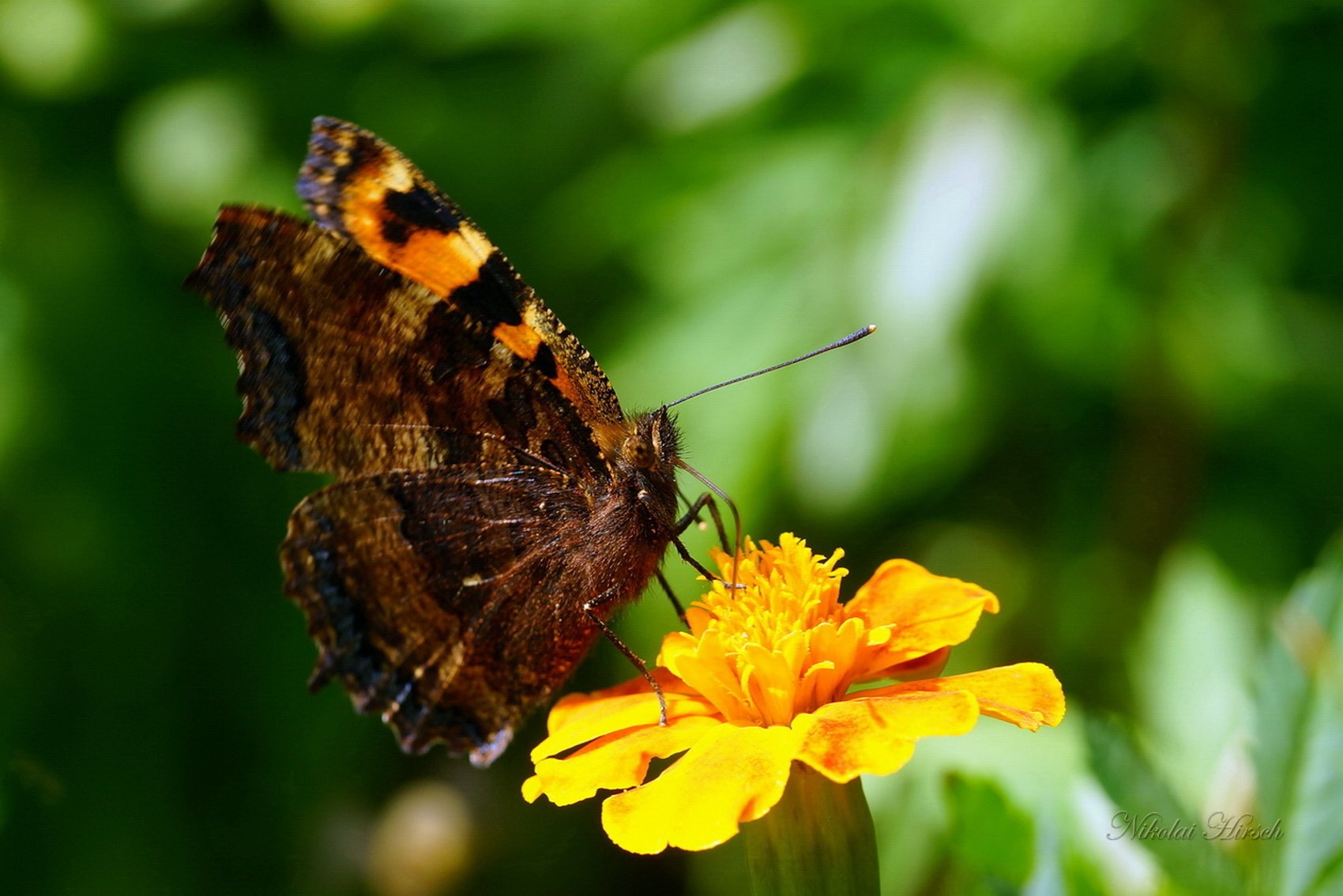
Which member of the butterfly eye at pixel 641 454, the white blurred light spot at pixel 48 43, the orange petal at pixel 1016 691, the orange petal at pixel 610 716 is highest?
the white blurred light spot at pixel 48 43

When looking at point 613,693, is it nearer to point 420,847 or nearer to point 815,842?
point 815,842

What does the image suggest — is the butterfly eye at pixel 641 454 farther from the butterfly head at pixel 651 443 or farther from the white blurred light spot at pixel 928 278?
the white blurred light spot at pixel 928 278

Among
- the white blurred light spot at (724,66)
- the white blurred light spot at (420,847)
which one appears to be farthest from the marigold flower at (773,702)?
the white blurred light spot at (724,66)

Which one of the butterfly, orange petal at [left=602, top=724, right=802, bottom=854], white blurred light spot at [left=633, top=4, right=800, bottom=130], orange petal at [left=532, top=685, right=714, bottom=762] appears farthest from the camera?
white blurred light spot at [left=633, top=4, right=800, bottom=130]

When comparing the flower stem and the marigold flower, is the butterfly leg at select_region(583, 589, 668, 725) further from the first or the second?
the flower stem

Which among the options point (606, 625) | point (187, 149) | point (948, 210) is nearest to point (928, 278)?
point (948, 210)

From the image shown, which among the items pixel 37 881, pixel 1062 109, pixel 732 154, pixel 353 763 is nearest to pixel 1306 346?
pixel 1062 109

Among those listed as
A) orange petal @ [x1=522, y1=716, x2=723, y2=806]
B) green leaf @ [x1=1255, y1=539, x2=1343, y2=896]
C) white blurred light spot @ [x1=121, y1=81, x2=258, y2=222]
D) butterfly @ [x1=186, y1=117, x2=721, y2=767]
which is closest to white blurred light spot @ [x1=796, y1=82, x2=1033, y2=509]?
butterfly @ [x1=186, y1=117, x2=721, y2=767]
